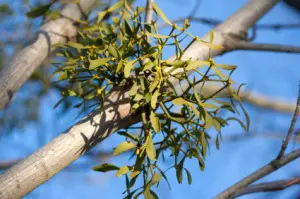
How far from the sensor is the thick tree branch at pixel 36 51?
2.94 feet

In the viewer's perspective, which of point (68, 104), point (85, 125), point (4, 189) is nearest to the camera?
point (4, 189)

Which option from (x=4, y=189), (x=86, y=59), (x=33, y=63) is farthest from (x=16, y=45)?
(x=4, y=189)

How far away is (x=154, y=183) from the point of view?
761 millimetres

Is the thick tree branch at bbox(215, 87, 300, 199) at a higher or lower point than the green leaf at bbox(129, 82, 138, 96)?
lower

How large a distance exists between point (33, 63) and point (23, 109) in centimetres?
126

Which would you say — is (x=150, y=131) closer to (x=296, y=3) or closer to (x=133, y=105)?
(x=133, y=105)

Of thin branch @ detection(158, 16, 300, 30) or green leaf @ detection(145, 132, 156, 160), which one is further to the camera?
thin branch @ detection(158, 16, 300, 30)

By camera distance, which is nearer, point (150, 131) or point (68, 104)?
point (150, 131)

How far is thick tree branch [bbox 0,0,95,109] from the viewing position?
0.90 meters

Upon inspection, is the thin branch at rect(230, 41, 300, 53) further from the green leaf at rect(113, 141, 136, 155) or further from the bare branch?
the bare branch

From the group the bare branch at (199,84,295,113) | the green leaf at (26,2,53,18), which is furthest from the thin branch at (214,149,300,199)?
the bare branch at (199,84,295,113)

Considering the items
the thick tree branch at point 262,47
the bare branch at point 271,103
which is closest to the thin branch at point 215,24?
the thick tree branch at point 262,47

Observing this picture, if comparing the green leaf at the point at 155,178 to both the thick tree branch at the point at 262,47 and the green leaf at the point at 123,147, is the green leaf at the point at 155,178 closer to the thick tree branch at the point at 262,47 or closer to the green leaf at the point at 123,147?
the green leaf at the point at 123,147

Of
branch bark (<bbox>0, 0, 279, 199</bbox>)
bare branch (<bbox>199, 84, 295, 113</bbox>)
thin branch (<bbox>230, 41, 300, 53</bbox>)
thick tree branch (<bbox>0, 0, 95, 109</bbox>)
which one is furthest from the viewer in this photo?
bare branch (<bbox>199, 84, 295, 113</bbox>)
